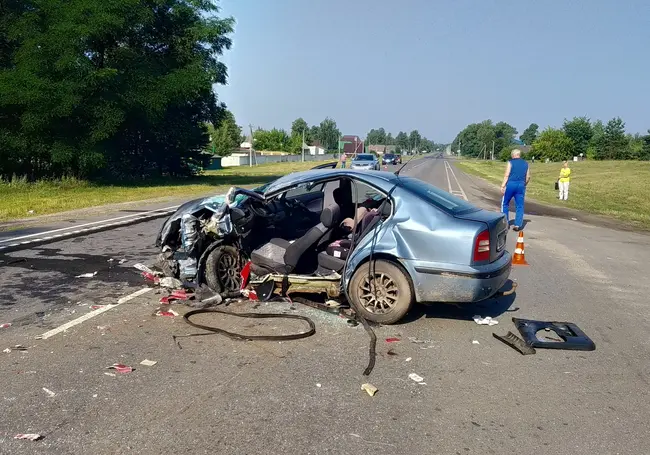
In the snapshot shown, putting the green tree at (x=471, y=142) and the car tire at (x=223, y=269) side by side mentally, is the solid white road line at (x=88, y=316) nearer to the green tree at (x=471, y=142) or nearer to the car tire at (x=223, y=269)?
the car tire at (x=223, y=269)

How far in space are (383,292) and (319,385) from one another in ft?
5.42

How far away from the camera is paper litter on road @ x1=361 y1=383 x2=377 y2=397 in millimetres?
4137

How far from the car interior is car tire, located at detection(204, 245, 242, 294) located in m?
0.25

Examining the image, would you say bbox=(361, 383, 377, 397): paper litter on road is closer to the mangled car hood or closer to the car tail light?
the car tail light

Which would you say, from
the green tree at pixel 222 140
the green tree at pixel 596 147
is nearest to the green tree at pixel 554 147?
the green tree at pixel 596 147

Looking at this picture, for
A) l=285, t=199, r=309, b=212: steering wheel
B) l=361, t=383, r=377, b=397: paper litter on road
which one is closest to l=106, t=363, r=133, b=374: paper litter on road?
l=361, t=383, r=377, b=397: paper litter on road

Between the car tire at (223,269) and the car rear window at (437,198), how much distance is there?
2169mm

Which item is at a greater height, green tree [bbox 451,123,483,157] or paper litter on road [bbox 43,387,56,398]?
green tree [bbox 451,123,483,157]

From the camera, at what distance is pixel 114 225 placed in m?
13.1

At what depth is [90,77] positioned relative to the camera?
965 inches

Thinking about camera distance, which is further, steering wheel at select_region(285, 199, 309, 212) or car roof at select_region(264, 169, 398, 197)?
steering wheel at select_region(285, 199, 309, 212)

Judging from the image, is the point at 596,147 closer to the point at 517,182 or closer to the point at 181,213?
the point at 517,182

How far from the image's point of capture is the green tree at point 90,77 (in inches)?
936

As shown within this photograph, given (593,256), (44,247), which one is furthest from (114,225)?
(593,256)
